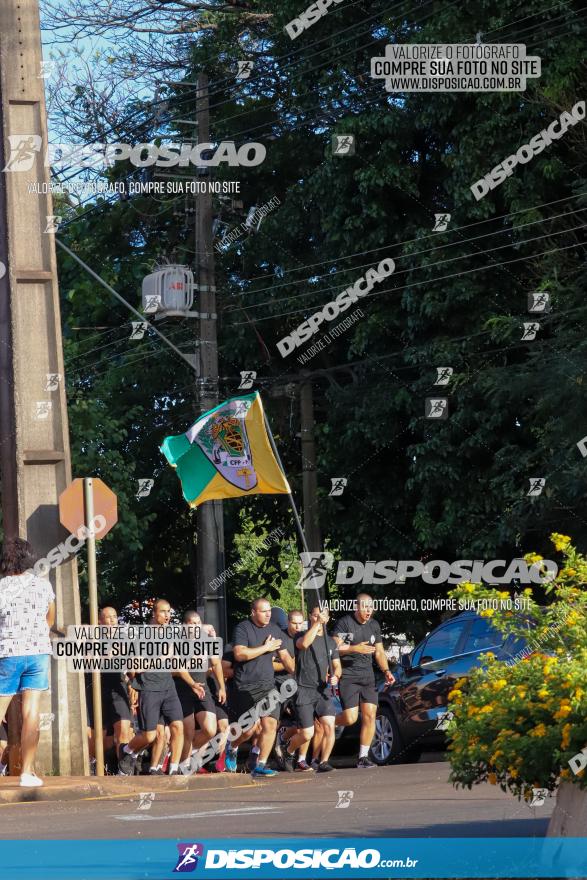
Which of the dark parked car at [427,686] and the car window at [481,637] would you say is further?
the dark parked car at [427,686]

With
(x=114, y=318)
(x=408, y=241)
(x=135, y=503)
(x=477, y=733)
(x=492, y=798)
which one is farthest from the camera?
(x=114, y=318)

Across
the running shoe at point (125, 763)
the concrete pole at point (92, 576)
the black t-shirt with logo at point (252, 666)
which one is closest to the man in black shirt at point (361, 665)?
the black t-shirt with logo at point (252, 666)

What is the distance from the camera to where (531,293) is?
24078mm

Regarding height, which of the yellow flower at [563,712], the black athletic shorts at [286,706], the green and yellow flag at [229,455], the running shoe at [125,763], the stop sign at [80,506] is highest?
the green and yellow flag at [229,455]

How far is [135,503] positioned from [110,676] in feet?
41.2

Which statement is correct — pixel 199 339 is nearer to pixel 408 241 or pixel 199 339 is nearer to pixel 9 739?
pixel 408 241

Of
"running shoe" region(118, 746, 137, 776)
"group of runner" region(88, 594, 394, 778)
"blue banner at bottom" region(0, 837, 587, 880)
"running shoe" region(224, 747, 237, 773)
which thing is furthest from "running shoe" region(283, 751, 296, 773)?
"blue banner at bottom" region(0, 837, 587, 880)

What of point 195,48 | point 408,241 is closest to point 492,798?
point 408,241

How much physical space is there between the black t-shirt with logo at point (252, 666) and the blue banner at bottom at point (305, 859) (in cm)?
753

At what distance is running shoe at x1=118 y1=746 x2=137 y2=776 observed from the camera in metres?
16.7

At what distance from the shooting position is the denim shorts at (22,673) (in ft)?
41.0

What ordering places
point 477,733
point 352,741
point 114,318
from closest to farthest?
point 477,733 → point 352,741 → point 114,318

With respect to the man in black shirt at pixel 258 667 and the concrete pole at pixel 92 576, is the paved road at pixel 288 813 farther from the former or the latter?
the man in black shirt at pixel 258 667

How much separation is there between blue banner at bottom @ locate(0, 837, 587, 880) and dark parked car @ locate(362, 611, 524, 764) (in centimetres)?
853
